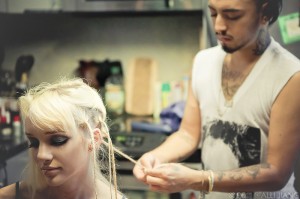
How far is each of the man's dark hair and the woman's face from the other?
1.67 ft

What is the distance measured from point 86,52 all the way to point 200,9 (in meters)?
0.57

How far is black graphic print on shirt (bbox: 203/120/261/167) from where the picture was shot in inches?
40.5

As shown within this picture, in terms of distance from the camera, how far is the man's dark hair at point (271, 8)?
101cm

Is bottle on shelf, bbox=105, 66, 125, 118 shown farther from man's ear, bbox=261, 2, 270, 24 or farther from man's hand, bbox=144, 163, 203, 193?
man's ear, bbox=261, 2, 270, 24

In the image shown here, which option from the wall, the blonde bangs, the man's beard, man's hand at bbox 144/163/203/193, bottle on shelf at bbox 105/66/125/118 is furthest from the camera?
the wall

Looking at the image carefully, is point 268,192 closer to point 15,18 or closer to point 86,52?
point 15,18

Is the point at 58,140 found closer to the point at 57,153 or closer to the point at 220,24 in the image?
the point at 57,153

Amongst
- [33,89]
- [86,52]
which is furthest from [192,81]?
[86,52]

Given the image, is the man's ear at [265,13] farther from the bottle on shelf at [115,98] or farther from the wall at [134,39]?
the wall at [134,39]

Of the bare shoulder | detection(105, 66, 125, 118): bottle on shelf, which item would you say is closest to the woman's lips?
the bare shoulder

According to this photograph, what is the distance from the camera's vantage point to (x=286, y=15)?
1.06 metres

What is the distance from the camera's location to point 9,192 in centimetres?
93

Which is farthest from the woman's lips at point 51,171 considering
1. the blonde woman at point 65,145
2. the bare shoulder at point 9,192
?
the bare shoulder at point 9,192

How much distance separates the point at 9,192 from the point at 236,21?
0.63 m
